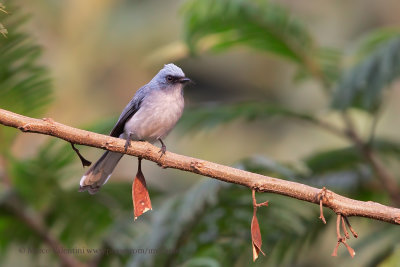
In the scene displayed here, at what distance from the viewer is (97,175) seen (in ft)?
10.2

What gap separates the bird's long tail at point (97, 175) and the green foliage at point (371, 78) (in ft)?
5.04

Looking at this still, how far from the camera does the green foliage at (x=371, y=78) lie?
367 cm

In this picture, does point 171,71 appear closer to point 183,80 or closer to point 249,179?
point 183,80

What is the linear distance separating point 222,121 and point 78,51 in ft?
26.8

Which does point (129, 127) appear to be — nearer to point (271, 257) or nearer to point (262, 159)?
point (262, 159)

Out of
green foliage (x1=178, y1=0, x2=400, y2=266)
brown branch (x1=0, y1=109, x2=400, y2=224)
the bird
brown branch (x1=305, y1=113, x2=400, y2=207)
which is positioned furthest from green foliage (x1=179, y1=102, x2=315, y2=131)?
brown branch (x1=0, y1=109, x2=400, y2=224)

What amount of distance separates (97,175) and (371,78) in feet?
5.91

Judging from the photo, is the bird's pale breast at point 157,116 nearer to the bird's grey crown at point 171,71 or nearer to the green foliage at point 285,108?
the bird's grey crown at point 171,71

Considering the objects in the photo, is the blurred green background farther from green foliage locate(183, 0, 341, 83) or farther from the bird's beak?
the bird's beak

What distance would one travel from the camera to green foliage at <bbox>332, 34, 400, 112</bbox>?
3.67 metres

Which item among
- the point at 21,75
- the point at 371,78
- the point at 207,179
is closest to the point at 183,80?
the point at 207,179

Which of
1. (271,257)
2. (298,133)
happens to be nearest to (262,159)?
(271,257)

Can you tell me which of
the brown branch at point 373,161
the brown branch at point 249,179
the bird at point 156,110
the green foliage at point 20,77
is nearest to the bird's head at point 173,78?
the bird at point 156,110

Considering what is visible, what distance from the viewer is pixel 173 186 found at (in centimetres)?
973
